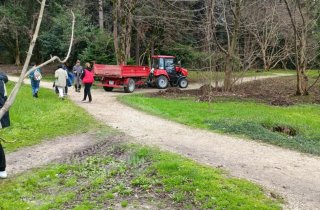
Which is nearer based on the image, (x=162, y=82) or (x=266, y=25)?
(x=162, y=82)

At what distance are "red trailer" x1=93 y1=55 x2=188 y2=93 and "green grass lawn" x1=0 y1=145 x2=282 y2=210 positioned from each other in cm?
1559

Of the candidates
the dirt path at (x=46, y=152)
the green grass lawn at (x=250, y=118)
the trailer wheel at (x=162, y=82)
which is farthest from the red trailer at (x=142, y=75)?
the dirt path at (x=46, y=152)

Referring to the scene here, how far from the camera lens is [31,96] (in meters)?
21.7

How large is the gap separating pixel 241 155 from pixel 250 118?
5091 mm

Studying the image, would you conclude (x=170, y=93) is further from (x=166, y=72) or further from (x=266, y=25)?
(x=266, y=25)

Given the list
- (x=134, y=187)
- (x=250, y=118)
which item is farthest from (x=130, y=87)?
(x=134, y=187)

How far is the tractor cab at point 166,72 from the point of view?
93.4ft

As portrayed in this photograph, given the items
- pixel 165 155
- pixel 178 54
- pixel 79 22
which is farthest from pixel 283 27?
pixel 165 155

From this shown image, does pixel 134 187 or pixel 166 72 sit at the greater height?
pixel 166 72

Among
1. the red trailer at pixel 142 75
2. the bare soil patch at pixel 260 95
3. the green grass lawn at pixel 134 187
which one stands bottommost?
the green grass lawn at pixel 134 187

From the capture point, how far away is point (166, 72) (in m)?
29.0

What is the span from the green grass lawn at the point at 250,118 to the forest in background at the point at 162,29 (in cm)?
587

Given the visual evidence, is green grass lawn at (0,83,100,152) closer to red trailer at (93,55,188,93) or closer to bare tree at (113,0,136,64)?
red trailer at (93,55,188,93)

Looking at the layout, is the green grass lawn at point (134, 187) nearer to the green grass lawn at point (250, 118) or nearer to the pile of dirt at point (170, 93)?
the green grass lawn at point (250, 118)
